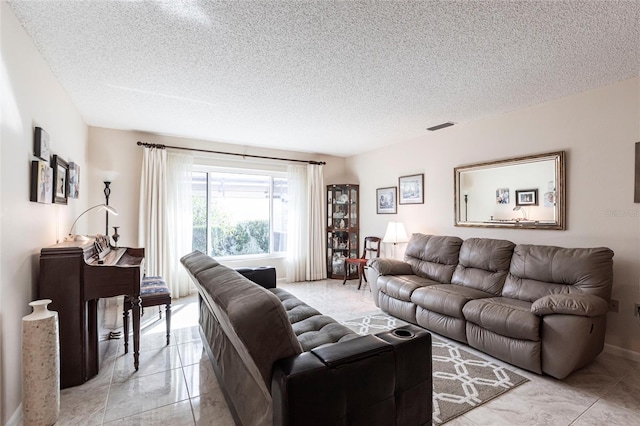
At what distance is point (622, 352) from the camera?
8.73 feet

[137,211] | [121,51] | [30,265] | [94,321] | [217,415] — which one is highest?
[121,51]

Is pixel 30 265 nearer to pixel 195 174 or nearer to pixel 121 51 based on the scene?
pixel 121 51

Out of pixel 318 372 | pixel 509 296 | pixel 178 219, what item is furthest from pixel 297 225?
pixel 318 372

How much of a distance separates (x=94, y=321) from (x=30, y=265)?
598 millimetres

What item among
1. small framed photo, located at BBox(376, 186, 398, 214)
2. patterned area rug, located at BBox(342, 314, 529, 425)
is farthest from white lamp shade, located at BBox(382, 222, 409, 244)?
patterned area rug, located at BBox(342, 314, 529, 425)

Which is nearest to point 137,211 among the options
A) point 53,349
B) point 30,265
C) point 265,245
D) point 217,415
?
point 265,245

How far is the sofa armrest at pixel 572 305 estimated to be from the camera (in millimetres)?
2175

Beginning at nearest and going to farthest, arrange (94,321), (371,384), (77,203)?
(371,384) < (94,321) < (77,203)

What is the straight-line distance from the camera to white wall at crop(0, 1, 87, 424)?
167 cm

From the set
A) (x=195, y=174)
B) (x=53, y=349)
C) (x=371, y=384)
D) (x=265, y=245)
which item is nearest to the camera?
(x=371, y=384)

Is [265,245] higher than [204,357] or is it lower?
higher

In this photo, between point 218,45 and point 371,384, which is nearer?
point 371,384

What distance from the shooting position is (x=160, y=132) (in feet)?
14.5

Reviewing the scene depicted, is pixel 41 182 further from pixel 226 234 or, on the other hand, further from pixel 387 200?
pixel 387 200
